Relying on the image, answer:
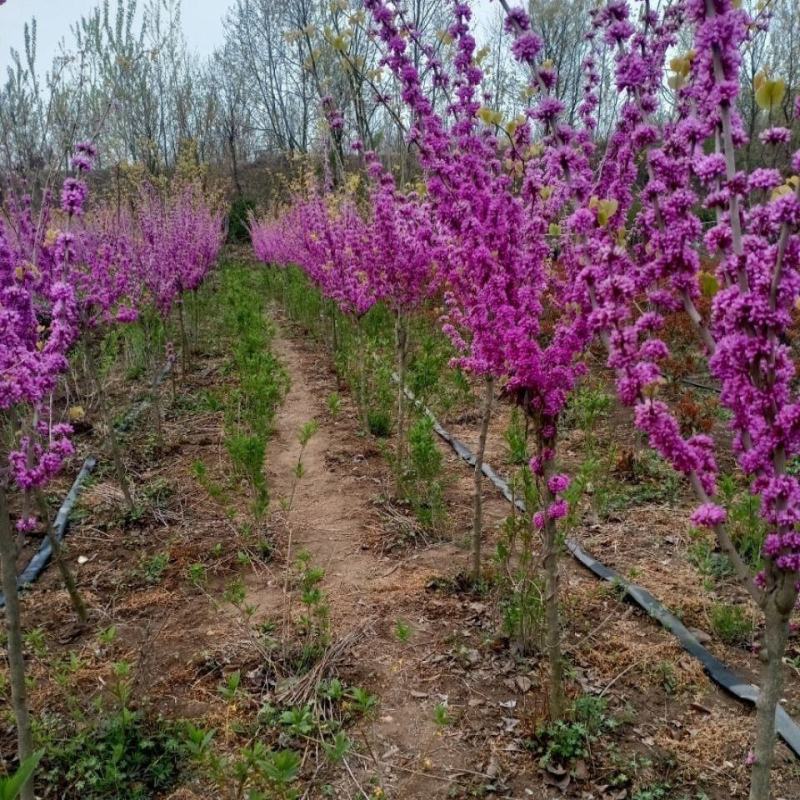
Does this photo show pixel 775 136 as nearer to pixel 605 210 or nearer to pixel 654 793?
pixel 605 210

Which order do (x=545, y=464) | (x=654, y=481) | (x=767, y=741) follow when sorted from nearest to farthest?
(x=767, y=741)
(x=545, y=464)
(x=654, y=481)

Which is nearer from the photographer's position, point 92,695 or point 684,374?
point 92,695

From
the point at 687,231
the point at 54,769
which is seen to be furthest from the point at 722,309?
the point at 54,769

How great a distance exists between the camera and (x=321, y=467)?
5961 mm

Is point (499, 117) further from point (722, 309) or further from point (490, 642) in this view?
point (490, 642)

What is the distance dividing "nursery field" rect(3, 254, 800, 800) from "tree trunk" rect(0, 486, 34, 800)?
38 cm

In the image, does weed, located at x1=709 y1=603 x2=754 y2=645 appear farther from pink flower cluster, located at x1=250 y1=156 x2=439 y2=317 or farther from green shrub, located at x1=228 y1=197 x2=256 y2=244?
green shrub, located at x1=228 y1=197 x2=256 y2=244

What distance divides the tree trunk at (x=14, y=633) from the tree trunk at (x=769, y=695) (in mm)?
2259

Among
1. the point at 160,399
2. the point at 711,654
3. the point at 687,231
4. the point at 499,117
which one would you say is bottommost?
the point at 711,654

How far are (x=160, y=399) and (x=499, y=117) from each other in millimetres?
6398

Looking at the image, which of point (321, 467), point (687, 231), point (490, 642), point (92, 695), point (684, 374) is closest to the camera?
point (687, 231)

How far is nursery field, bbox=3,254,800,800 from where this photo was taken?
259 cm

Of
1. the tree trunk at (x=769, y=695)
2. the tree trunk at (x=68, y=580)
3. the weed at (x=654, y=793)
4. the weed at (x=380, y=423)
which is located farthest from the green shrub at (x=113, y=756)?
the weed at (x=380, y=423)

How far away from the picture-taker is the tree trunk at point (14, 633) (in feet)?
7.20
